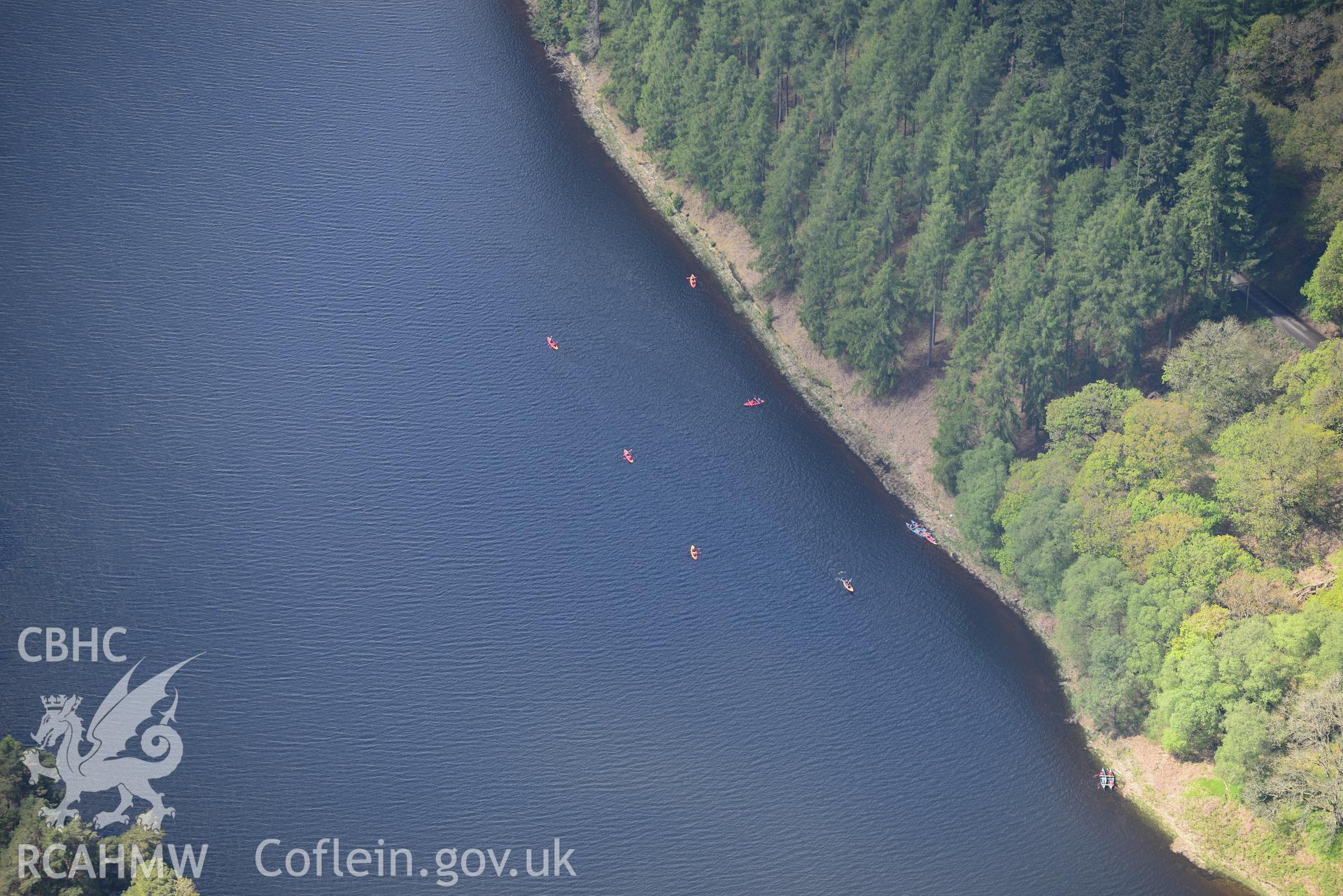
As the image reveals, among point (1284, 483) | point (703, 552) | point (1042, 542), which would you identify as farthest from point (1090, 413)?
point (703, 552)

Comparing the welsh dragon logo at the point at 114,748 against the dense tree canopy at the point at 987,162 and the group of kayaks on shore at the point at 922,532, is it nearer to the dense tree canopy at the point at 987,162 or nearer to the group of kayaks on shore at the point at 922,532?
the group of kayaks on shore at the point at 922,532

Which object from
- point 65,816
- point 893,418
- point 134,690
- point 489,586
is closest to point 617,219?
point 893,418

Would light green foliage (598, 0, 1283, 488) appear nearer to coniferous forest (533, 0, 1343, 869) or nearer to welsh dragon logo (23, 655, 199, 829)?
coniferous forest (533, 0, 1343, 869)

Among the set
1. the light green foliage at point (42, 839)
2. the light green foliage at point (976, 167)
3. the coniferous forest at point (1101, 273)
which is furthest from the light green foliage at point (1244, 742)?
the light green foliage at point (42, 839)

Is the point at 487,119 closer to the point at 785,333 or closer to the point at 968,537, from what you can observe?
the point at 785,333

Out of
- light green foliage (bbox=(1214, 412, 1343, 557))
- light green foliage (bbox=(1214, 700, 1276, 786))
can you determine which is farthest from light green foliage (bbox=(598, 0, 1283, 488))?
light green foliage (bbox=(1214, 700, 1276, 786))

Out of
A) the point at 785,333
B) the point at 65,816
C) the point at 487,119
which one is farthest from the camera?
the point at 487,119

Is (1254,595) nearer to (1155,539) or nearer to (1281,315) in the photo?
(1155,539)
